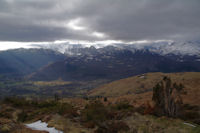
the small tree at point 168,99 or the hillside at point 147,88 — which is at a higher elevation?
the small tree at point 168,99

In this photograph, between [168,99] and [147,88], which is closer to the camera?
[168,99]

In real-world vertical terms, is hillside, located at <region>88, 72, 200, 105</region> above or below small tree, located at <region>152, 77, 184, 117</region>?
below

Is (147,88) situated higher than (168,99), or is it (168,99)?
(168,99)

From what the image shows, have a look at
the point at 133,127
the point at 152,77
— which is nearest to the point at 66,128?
the point at 133,127

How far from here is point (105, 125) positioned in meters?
21.2

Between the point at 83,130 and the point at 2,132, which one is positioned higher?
the point at 2,132

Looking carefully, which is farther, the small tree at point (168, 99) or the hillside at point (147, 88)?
the hillside at point (147, 88)

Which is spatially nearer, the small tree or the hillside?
the small tree

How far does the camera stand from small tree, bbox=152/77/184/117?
27605 millimetres

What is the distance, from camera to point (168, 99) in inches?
1105

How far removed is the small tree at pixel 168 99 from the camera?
90.6ft

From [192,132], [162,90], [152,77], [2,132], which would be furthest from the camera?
[152,77]

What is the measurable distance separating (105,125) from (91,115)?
3713 millimetres

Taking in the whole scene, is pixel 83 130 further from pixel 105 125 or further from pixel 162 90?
→ pixel 162 90
